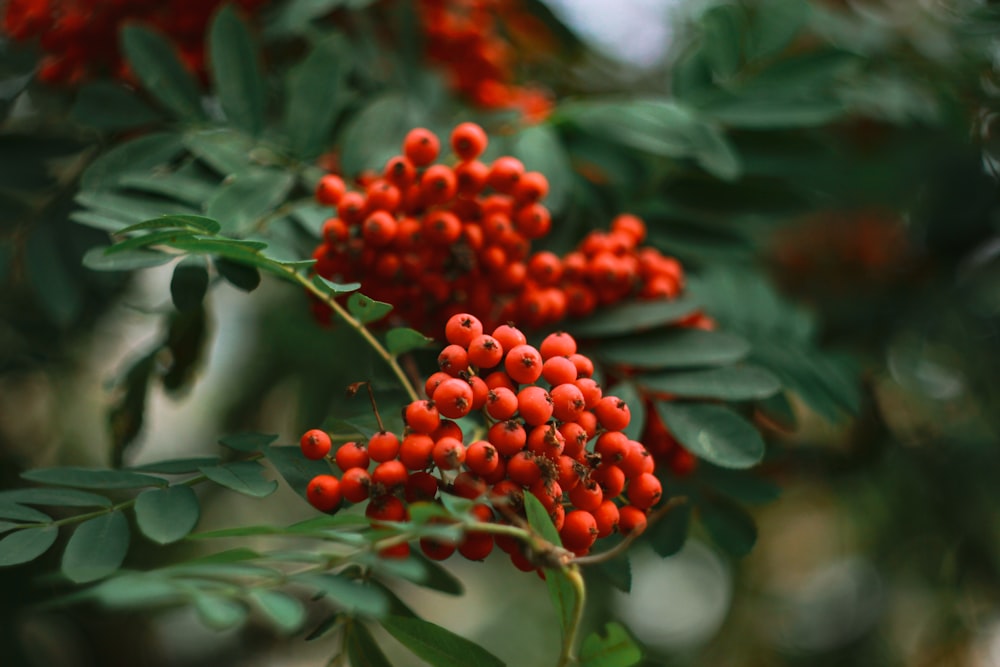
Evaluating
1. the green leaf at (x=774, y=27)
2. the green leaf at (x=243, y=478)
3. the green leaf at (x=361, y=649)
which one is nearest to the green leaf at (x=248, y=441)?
the green leaf at (x=243, y=478)

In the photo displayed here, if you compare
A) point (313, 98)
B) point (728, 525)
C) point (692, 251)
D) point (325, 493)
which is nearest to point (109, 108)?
point (313, 98)

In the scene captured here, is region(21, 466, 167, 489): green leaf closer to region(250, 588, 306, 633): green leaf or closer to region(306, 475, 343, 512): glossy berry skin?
region(306, 475, 343, 512): glossy berry skin

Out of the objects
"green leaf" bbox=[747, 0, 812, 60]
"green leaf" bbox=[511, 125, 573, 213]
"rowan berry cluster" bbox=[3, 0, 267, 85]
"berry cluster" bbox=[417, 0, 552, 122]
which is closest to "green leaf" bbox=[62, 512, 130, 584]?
"green leaf" bbox=[511, 125, 573, 213]

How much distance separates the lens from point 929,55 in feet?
7.48

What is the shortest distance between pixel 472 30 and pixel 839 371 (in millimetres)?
1228

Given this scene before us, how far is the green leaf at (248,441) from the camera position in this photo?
3.69 ft

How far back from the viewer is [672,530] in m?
1.38

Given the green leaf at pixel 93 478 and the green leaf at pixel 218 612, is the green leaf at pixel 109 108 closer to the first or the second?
the green leaf at pixel 93 478

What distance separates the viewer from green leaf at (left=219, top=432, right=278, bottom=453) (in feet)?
3.69

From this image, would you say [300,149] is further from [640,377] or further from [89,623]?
[89,623]

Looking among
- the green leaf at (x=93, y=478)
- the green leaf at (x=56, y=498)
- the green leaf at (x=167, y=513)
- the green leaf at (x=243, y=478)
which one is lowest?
the green leaf at (x=56, y=498)

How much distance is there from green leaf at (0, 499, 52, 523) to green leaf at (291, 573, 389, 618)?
0.45 m

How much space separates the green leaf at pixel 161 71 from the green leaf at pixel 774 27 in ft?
Answer: 3.92

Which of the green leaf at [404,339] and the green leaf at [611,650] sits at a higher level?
the green leaf at [404,339]
